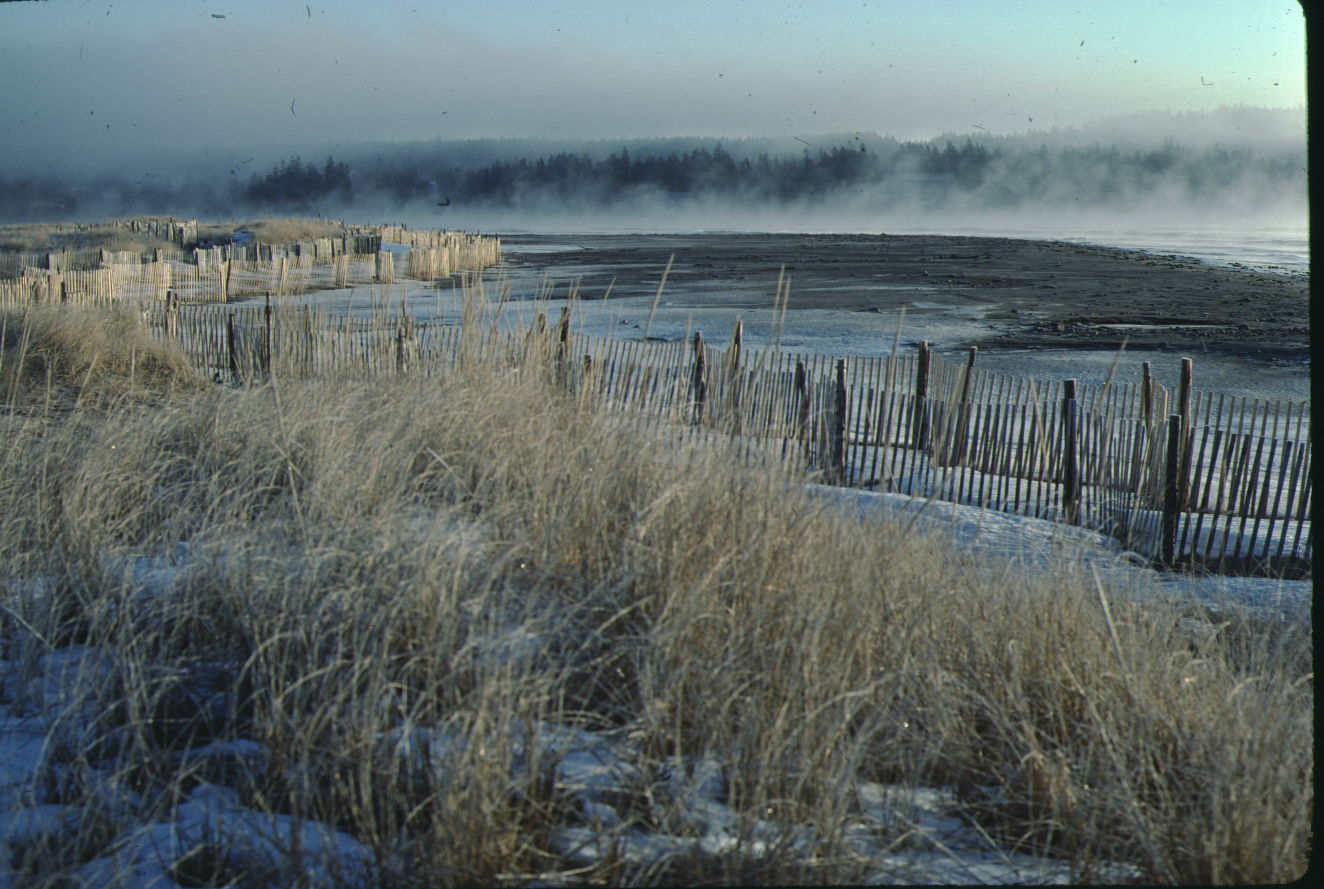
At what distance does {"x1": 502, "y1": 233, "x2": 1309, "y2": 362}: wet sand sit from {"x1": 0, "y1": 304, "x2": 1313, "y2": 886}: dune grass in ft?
35.5

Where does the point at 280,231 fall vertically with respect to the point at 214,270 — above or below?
above

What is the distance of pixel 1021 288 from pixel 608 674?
79.7 feet

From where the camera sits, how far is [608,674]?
2373 mm

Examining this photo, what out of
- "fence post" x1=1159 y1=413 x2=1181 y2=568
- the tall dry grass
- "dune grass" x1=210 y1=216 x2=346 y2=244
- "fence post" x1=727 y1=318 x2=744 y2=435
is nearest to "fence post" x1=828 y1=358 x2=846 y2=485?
"fence post" x1=727 y1=318 x2=744 y2=435

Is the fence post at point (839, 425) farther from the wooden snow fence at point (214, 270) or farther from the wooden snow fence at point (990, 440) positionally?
the wooden snow fence at point (214, 270)

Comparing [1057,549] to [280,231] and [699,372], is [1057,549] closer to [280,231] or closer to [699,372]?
[699,372]

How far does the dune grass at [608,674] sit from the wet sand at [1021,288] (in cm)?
1083

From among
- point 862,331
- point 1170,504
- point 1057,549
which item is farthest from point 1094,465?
point 862,331

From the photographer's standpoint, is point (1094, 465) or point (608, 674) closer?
point (608, 674)

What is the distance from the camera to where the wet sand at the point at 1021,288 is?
15977mm

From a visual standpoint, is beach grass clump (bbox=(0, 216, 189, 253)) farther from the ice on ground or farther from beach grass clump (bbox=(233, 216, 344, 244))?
the ice on ground

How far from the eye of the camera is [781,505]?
10.1 feet

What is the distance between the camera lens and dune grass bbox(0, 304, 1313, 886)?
1.87 m

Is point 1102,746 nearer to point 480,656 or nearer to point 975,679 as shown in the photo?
point 975,679
